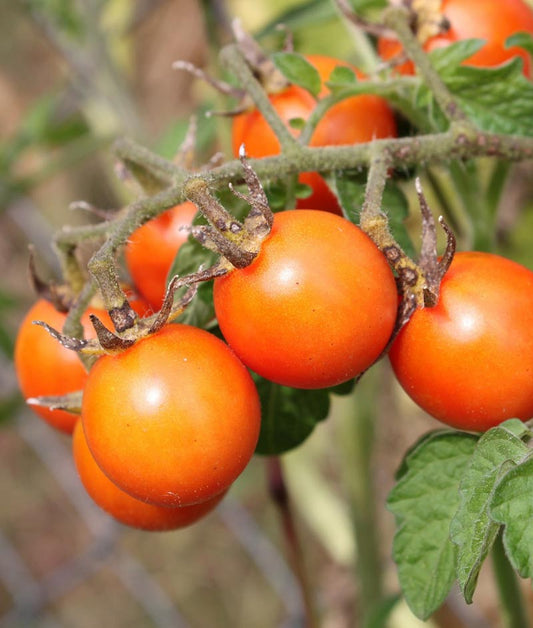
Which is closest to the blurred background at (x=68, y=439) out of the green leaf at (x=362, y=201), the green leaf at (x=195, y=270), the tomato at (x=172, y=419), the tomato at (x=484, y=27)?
the tomato at (x=484, y=27)

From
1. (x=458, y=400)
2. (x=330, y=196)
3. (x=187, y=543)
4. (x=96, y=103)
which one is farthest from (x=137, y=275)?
(x=187, y=543)

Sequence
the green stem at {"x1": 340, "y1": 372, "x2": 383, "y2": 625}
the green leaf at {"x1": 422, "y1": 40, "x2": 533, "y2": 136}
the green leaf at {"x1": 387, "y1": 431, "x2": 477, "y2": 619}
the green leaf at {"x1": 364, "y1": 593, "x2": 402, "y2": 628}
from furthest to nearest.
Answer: the green stem at {"x1": 340, "y1": 372, "x2": 383, "y2": 625} → the green leaf at {"x1": 364, "y1": 593, "x2": 402, "y2": 628} → the green leaf at {"x1": 422, "y1": 40, "x2": 533, "y2": 136} → the green leaf at {"x1": 387, "y1": 431, "x2": 477, "y2": 619}

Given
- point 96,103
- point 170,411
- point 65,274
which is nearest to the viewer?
point 170,411

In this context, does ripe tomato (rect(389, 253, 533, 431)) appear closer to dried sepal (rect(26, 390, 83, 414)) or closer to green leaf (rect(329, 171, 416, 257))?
green leaf (rect(329, 171, 416, 257))

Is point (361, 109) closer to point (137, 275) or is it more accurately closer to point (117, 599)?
point (137, 275)

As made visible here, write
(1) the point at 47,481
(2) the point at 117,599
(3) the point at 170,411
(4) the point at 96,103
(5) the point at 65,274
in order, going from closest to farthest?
(3) the point at 170,411 < (5) the point at 65,274 < (4) the point at 96,103 < (2) the point at 117,599 < (1) the point at 47,481

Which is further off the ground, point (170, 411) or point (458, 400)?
point (170, 411)

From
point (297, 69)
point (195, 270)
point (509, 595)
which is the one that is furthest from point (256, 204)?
point (509, 595)

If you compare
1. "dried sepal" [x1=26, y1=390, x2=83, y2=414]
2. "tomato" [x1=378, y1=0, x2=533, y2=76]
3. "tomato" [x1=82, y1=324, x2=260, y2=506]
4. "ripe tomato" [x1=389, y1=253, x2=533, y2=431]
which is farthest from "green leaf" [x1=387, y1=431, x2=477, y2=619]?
"tomato" [x1=378, y1=0, x2=533, y2=76]

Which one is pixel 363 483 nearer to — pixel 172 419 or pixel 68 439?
pixel 172 419
